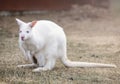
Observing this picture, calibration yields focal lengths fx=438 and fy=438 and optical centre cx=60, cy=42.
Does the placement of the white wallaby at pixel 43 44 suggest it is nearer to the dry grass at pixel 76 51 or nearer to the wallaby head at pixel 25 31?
the wallaby head at pixel 25 31

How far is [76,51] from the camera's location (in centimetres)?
901

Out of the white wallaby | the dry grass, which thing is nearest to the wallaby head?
the white wallaby

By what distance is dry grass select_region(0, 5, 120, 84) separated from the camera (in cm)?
614

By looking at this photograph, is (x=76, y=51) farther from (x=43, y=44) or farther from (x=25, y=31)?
(x=25, y=31)

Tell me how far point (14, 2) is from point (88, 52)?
7.21 metres

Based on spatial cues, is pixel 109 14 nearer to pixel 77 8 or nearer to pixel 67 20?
pixel 77 8

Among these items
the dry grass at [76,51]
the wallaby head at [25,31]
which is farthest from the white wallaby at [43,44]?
the dry grass at [76,51]

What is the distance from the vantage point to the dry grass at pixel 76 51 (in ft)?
20.1

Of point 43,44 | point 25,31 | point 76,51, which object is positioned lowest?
point 76,51

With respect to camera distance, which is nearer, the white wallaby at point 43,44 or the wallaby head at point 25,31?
the wallaby head at point 25,31

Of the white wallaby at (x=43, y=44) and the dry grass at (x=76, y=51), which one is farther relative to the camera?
the white wallaby at (x=43, y=44)

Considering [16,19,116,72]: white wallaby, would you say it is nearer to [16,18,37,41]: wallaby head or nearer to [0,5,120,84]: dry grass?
[16,18,37,41]: wallaby head

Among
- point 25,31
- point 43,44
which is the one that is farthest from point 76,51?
point 25,31

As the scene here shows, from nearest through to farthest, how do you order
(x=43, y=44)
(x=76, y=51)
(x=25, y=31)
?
1. (x=25, y=31)
2. (x=43, y=44)
3. (x=76, y=51)
